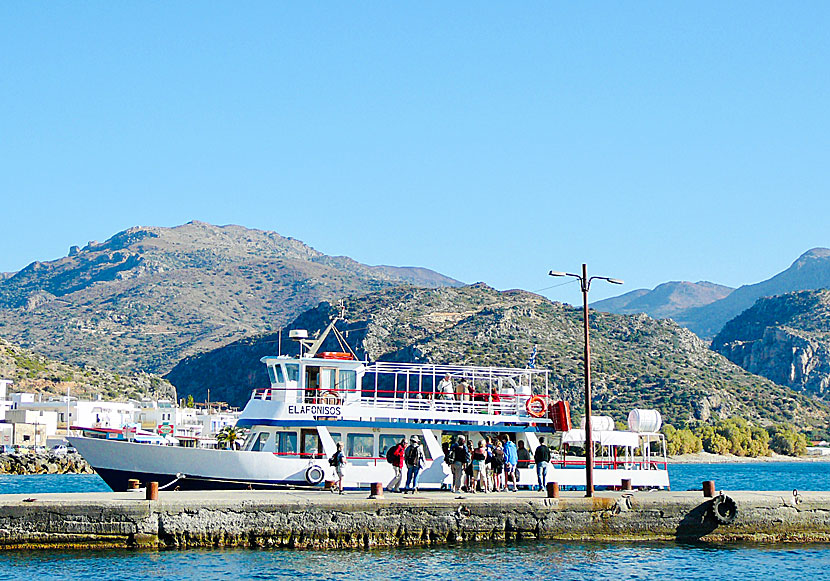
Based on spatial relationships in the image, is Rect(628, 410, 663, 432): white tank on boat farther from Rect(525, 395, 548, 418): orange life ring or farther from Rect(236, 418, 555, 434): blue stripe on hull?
Rect(525, 395, 548, 418): orange life ring

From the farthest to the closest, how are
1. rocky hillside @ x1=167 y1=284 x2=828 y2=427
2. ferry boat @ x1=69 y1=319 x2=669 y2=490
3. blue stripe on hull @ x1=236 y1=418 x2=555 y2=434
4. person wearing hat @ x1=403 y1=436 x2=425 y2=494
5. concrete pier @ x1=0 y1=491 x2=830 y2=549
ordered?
rocky hillside @ x1=167 y1=284 x2=828 y2=427, blue stripe on hull @ x1=236 y1=418 x2=555 y2=434, ferry boat @ x1=69 y1=319 x2=669 y2=490, person wearing hat @ x1=403 y1=436 x2=425 y2=494, concrete pier @ x1=0 y1=491 x2=830 y2=549

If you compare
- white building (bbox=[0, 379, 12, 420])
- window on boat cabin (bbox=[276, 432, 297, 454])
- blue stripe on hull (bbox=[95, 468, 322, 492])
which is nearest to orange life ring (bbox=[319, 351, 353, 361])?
window on boat cabin (bbox=[276, 432, 297, 454])

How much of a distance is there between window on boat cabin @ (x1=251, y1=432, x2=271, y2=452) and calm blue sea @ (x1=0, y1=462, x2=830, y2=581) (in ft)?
32.9

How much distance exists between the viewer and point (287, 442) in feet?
116

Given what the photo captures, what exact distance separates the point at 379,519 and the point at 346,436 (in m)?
8.78

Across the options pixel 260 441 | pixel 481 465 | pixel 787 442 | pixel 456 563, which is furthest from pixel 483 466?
pixel 787 442

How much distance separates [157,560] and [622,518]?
12.1 metres

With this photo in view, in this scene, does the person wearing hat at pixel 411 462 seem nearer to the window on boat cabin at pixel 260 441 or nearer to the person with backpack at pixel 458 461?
the person with backpack at pixel 458 461

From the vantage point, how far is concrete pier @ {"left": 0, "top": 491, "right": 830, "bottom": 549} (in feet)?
83.7

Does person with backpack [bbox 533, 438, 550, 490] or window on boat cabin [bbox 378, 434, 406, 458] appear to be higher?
window on boat cabin [bbox 378, 434, 406, 458]

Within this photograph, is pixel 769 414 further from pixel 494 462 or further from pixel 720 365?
pixel 494 462

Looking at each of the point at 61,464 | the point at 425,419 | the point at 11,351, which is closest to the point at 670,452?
the point at 61,464

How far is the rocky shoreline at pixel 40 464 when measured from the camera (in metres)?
92.1

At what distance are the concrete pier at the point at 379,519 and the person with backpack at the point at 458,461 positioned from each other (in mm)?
1780
